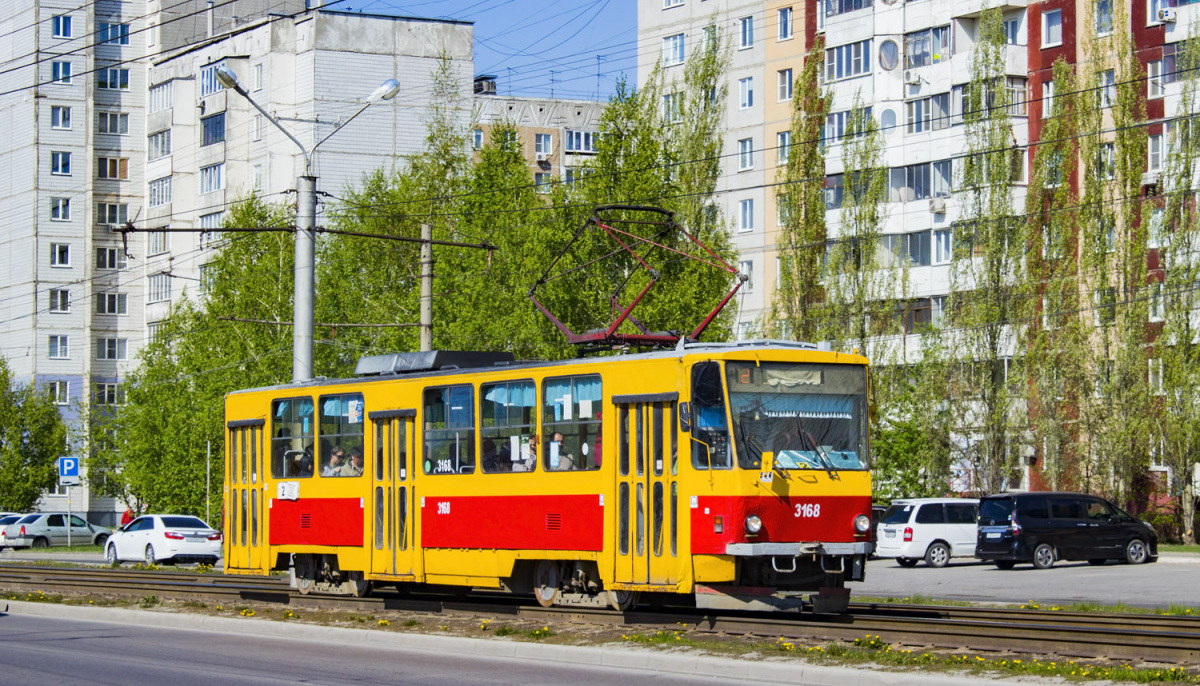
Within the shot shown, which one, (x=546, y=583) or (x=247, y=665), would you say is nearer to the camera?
(x=247, y=665)

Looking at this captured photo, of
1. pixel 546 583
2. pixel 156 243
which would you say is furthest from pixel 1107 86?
pixel 156 243

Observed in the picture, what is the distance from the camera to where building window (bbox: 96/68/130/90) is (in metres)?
93.2

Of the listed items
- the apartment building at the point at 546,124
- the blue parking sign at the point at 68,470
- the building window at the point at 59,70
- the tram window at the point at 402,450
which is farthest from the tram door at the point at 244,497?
the apartment building at the point at 546,124

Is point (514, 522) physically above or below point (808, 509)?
below

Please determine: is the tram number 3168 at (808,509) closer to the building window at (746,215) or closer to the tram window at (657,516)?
the tram window at (657,516)

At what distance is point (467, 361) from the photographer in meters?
22.0

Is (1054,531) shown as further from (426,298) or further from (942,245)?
(942,245)

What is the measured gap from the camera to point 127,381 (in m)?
68.2

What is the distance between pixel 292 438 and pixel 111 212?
240ft

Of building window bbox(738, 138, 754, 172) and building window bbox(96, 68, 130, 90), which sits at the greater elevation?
building window bbox(96, 68, 130, 90)

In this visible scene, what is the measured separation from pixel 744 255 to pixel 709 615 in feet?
175

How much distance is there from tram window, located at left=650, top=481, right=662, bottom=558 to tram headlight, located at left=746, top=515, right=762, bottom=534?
1117 millimetres

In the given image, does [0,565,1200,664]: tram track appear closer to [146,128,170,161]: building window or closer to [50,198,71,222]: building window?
[146,128,170,161]: building window

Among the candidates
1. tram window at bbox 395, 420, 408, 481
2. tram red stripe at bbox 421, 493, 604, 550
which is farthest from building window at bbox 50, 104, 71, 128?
tram red stripe at bbox 421, 493, 604, 550
